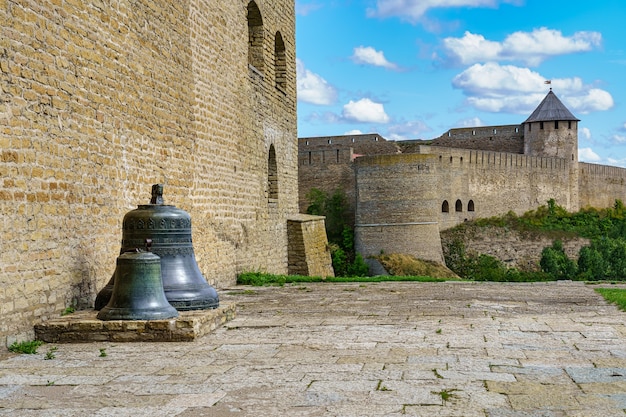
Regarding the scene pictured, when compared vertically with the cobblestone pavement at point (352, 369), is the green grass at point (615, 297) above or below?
above

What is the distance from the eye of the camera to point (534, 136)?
43.9 meters

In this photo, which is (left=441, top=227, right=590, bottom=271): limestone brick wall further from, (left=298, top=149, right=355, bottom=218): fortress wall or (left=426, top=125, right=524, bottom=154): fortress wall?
(left=426, top=125, right=524, bottom=154): fortress wall

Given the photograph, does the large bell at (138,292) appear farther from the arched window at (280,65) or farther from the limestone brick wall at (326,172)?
the limestone brick wall at (326,172)

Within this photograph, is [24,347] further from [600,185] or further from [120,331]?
[600,185]

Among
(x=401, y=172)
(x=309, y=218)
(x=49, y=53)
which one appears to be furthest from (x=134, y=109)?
(x=401, y=172)

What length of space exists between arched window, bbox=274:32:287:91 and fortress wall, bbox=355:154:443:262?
15129mm

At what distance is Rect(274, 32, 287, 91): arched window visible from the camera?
14.5 m

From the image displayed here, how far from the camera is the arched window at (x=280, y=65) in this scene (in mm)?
14461

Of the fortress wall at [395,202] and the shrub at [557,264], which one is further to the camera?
the shrub at [557,264]

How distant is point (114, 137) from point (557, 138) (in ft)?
128

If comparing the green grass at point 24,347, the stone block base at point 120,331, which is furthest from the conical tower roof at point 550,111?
the green grass at point 24,347

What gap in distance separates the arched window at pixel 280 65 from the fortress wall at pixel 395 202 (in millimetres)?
15129

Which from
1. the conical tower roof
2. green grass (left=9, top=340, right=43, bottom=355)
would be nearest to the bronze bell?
green grass (left=9, top=340, right=43, bottom=355)

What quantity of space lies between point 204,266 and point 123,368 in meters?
5.35
